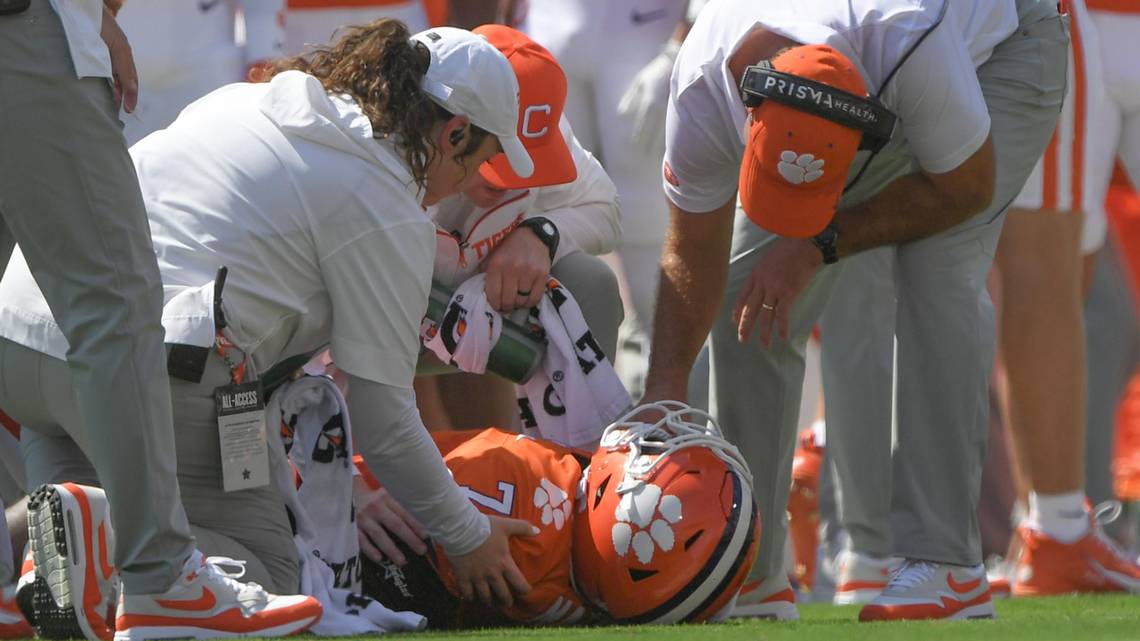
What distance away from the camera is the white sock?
5.54 metres

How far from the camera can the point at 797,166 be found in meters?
4.02

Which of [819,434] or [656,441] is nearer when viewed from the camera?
[656,441]

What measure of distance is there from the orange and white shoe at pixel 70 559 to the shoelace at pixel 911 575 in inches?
63.3

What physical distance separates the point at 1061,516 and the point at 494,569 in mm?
2239

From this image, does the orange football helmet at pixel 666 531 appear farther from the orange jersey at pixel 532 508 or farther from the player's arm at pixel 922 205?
the player's arm at pixel 922 205

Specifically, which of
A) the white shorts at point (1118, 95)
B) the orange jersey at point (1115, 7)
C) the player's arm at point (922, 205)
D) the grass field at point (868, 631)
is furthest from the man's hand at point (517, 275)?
the orange jersey at point (1115, 7)

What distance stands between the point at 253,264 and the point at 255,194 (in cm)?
13

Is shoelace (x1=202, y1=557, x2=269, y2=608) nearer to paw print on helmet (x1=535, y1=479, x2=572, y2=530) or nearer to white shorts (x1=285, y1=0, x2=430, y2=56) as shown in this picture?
paw print on helmet (x1=535, y1=479, x2=572, y2=530)

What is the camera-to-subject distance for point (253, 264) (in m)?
3.70

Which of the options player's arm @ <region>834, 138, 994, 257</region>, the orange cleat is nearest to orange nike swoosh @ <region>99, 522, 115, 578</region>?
player's arm @ <region>834, 138, 994, 257</region>

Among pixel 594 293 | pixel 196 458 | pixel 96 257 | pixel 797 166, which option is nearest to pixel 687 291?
pixel 594 293

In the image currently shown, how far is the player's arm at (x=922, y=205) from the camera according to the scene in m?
4.25

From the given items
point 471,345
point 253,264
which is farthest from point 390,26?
point 471,345

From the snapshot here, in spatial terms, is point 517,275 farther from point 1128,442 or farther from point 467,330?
point 1128,442
